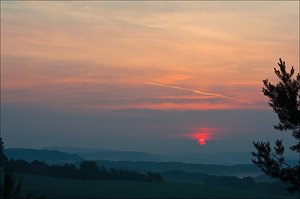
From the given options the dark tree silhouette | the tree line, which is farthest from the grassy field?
the dark tree silhouette

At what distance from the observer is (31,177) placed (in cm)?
13188

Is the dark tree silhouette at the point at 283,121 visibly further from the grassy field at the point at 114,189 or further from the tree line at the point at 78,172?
the tree line at the point at 78,172

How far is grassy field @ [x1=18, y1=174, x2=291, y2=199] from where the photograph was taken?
11594cm

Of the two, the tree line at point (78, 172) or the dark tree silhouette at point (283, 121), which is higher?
the tree line at point (78, 172)

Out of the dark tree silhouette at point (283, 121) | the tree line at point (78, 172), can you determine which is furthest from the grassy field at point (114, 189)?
the dark tree silhouette at point (283, 121)

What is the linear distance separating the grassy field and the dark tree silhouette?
8880 cm

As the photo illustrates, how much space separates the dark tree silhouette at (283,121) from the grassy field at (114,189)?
8880 centimetres

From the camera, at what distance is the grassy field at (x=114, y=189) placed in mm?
115938

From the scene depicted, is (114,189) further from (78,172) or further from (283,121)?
(283,121)

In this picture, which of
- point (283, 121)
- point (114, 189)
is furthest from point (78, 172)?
point (283, 121)

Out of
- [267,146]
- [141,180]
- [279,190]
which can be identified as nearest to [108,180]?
[141,180]

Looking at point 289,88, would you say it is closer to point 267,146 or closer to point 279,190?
point 267,146

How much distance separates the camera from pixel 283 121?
23.3 meters

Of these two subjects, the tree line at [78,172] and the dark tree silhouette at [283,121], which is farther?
the tree line at [78,172]
